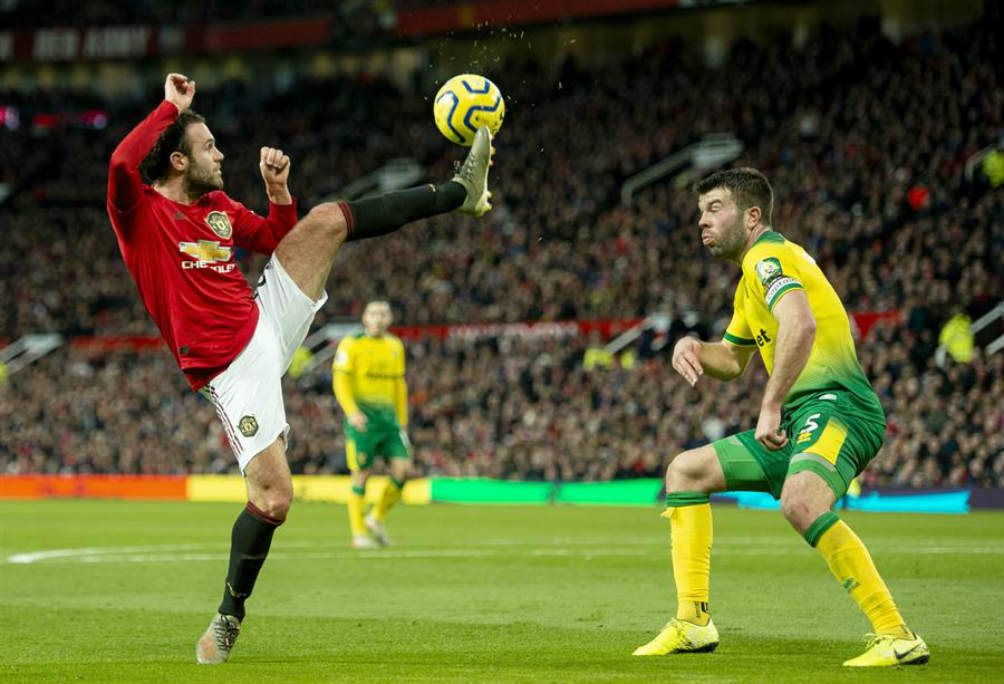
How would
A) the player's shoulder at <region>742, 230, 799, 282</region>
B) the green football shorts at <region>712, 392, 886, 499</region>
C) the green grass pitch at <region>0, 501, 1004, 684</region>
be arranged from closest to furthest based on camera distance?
1. the green grass pitch at <region>0, 501, 1004, 684</region>
2. the green football shorts at <region>712, 392, 886, 499</region>
3. the player's shoulder at <region>742, 230, 799, 282</region>

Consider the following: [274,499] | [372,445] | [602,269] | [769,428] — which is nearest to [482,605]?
[274,499]

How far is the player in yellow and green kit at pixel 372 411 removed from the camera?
17375 millimetres

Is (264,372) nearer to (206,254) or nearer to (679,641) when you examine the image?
(206,254)

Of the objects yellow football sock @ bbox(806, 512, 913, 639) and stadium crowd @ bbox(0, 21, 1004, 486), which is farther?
stadium crowd @ bbox(0, 21, 1004, 486)

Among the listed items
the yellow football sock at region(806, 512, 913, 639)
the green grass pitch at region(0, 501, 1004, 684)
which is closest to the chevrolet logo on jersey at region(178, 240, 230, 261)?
the green grass pitch at region(0, 501, 1004, 684)

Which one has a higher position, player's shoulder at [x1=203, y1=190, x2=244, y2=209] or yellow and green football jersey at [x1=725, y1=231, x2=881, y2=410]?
player's shoulder at [x1=203, y1=190, x2=244, y2=209]

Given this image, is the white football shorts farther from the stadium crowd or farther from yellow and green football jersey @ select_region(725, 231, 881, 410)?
the stadium crowd

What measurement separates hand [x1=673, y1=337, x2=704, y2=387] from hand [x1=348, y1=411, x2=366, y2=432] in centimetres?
988

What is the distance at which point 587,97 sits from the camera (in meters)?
40.1

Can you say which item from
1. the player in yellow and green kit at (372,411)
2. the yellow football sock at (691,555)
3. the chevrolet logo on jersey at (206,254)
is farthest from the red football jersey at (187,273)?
the player in yellow and green kit at (372,411)

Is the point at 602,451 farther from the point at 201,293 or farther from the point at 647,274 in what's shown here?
the point at 201,293

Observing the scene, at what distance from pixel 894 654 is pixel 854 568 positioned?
448mm

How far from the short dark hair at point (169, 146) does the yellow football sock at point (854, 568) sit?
3.77 m

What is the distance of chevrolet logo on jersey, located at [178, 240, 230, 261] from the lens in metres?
7.86
